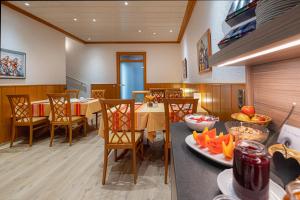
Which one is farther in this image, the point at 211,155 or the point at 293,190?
the point at 211,155

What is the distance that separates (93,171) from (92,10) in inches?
133

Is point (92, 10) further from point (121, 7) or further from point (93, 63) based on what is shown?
point (93, 63)

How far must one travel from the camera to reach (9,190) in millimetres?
1916

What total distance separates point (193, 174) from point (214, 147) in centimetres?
19

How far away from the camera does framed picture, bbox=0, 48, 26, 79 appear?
345cm

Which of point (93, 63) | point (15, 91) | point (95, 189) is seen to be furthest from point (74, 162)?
point (93, 63)

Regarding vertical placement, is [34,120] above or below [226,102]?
below

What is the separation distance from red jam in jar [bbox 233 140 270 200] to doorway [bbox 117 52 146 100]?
6654mm

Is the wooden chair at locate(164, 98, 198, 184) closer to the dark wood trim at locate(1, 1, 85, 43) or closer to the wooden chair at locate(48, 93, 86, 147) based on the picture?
the wooden chair at locate(48, 93, 86, 147)

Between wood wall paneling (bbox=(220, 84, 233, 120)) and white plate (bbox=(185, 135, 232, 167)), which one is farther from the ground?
wood wall paneling (bbox=(220, 84, 233, 120))

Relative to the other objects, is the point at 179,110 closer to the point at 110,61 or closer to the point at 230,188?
the point at 230,188

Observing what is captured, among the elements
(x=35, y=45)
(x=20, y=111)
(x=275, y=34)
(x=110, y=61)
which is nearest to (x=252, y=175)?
(x=275, y=34)

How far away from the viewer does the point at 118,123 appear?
7.22ft

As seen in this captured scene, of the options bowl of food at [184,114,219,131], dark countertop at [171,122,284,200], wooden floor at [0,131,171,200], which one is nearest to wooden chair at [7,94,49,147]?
wooden floor at [0,131,171,200]
